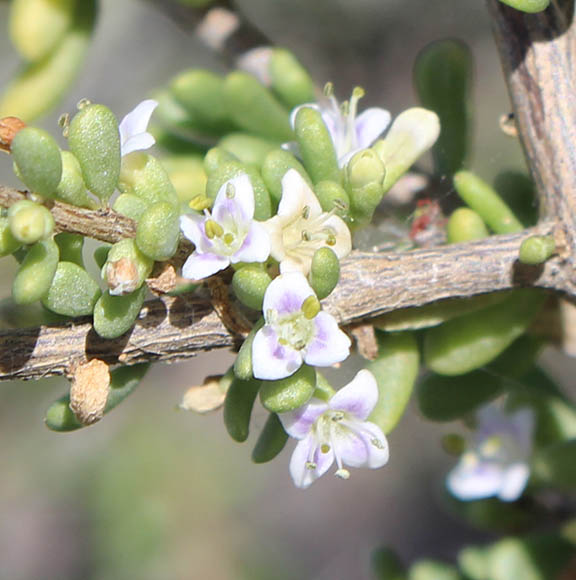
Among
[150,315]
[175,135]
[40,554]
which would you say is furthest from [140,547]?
[150,315]

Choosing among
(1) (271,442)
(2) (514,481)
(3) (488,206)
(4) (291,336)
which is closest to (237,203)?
(4) (291,336)

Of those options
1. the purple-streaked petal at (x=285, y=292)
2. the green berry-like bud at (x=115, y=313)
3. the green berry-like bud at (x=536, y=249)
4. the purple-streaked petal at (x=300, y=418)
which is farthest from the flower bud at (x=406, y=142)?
the green berry-like bud at (x=115, y=313)

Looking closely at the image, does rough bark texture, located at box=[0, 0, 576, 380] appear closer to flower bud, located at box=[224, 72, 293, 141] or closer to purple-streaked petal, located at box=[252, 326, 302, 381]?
purple-streaked petal, located at box=[252, 326, 302, 381]

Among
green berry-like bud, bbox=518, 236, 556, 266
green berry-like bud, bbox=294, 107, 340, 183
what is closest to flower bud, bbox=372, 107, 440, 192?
green berry-like bud, bbox=294, 107, 340, 183

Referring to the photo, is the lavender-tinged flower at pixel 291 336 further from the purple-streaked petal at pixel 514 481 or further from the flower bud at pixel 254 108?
the purple-streaked petal at pixel 514 481

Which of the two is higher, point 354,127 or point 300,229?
point 354,127

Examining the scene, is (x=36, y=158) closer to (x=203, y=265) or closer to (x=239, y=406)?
(x=203, y=265)
